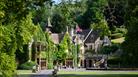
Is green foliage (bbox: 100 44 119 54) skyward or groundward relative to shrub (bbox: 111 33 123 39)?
groundward

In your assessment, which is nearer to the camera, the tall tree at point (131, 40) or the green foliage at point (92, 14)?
the tall tree at point (131, 40)

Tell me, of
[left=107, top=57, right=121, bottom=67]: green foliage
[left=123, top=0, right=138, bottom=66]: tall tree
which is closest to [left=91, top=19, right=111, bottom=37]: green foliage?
[left=107, top=57, right=121, bottom=67]: green foliage

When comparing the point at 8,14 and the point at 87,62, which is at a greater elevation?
the point at 8,14

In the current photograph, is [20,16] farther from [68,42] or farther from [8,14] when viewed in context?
[68,42]

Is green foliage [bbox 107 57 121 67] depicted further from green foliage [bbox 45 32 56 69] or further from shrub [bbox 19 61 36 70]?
shrub [bbox 19 61 36 70]

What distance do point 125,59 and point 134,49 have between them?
2.54 metres

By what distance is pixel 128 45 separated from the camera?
1994 inches

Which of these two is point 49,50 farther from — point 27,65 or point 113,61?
point 113,61

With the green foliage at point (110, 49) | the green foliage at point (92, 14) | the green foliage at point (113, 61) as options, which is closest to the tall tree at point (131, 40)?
the green foliage at point (113, 61)

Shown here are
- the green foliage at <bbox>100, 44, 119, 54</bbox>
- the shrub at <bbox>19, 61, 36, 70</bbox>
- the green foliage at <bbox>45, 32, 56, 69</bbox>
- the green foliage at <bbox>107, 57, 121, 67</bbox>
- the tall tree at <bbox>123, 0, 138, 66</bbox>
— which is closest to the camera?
the tall tree at <bbox>123, 0, 138, 66</bbox>

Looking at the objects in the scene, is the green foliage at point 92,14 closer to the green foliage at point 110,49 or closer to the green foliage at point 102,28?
the green foliage at point 102,28

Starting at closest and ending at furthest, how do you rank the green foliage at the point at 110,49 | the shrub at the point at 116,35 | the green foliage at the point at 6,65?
the green foliage at the point at 6,65
the green foliage at the point at 110,49
the shrub at the point at 116,35

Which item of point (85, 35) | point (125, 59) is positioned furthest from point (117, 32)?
point (125, 59)

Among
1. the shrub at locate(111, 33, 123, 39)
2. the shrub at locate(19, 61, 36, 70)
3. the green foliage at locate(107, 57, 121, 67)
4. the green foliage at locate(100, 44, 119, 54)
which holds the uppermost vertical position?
the shrub at locate(111, 33, 123, 39)
